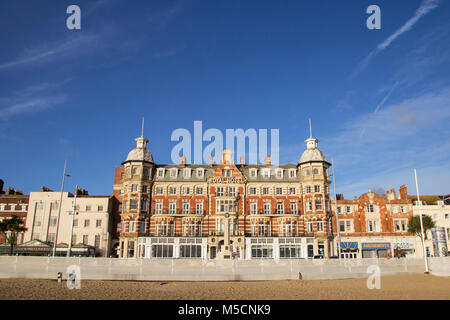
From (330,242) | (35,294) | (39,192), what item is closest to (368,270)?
(330,242)

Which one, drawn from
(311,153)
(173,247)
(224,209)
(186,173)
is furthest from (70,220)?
(311,153)

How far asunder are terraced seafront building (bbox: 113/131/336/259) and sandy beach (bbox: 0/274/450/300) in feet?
80.4

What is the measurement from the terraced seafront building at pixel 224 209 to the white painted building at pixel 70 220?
6034 millimetres

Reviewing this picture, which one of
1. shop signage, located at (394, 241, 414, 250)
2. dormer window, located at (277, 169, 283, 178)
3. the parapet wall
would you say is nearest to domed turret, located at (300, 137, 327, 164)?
dormer window, located at (277, 169, 283, 178)

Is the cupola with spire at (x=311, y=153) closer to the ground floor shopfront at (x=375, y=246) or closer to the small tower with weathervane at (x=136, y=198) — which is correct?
the ground floor shopfront at (x=375, y=246)

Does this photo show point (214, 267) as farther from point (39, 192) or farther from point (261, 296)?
point (39, 192)

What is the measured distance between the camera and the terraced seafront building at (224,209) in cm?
5244

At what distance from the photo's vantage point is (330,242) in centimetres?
5284

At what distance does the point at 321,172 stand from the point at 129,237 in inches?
1267

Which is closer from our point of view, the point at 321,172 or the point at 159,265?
the point at 159,265

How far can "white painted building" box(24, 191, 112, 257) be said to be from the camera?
5772 centimetres

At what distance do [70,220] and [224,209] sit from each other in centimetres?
2727

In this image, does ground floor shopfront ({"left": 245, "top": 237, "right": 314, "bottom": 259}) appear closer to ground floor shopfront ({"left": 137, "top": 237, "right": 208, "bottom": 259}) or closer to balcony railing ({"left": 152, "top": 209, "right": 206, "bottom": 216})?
ground floor shopfront ({"left": 137, "top": 237, "right": 208, "bottom": 259})

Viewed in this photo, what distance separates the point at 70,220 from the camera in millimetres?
58344
